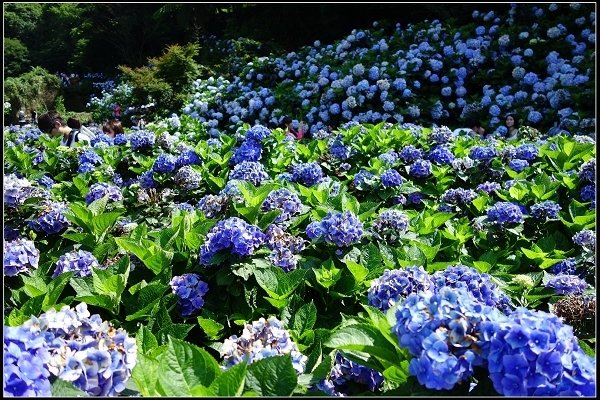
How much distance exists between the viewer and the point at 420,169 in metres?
3.56

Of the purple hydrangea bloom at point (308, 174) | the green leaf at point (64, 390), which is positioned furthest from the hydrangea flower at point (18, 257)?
the purple hydrangea bloom at point (308, 174)

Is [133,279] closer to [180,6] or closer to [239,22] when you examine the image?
[239,22]

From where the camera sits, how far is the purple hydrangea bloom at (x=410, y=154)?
3.77 metres

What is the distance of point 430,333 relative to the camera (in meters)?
1.17

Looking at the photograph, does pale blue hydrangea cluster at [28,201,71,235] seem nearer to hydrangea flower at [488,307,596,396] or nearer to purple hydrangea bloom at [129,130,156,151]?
purple hydrangea bloom at [129,130,156,151]

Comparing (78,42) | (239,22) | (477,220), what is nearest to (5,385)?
(477,220)

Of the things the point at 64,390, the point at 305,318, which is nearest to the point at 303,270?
the point at 305,318

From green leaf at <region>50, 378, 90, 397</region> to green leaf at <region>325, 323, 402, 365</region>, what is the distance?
20.8 inches

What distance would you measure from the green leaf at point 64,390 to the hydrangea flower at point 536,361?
31.7 inches

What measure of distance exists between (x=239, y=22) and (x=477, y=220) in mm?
17433

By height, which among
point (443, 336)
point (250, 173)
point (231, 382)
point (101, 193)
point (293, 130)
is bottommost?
point (293, 130)

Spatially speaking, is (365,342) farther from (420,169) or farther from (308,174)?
(420,169)

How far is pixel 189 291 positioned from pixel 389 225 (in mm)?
875

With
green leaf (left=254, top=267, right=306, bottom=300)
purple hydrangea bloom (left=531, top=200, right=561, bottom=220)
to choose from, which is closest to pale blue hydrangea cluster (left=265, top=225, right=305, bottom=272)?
green leaf (left=254, top=267, right=306, bottom=300)
